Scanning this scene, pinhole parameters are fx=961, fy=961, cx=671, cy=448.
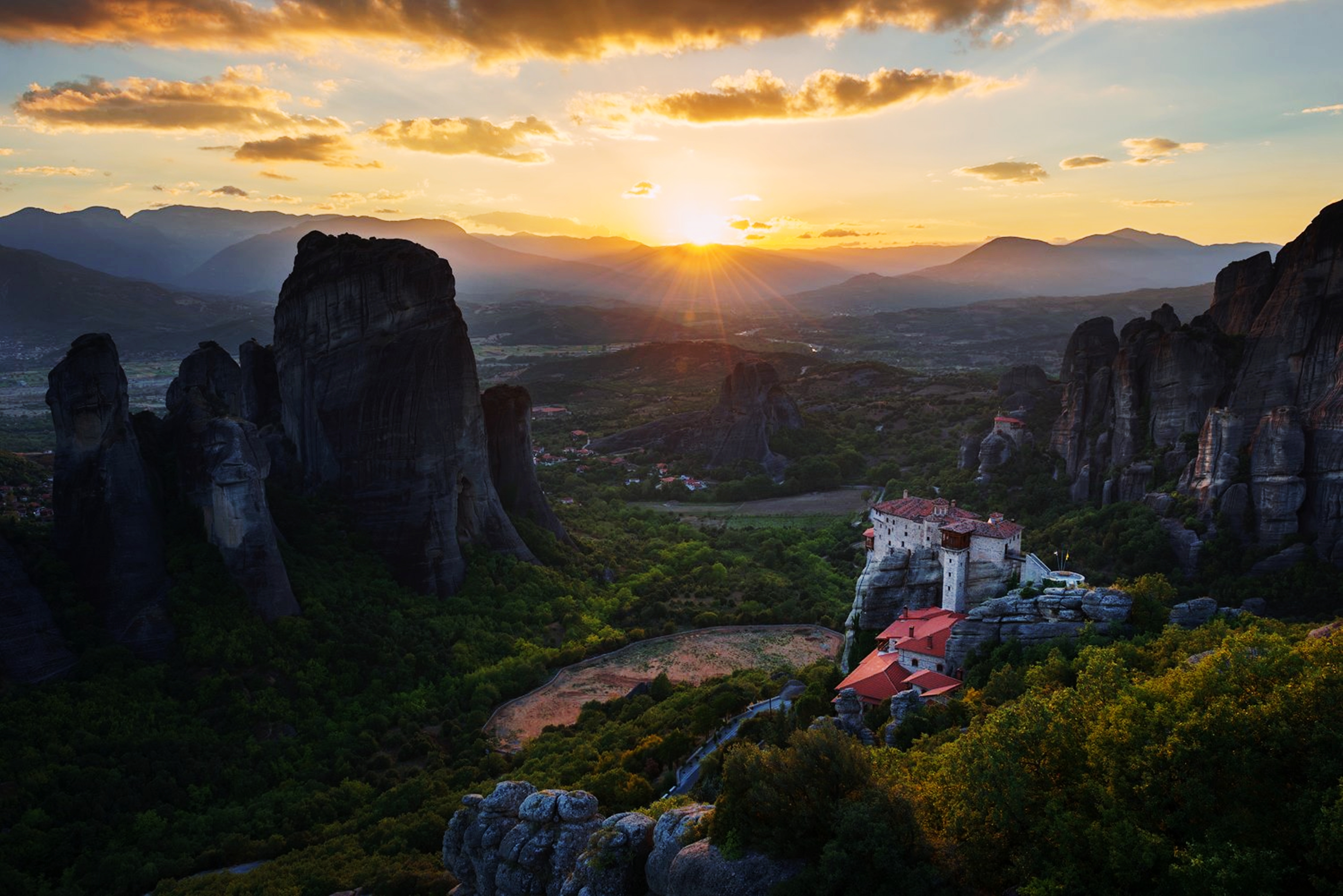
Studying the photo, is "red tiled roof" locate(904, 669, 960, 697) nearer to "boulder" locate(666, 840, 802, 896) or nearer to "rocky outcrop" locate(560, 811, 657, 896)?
"rocky outcrop" locate(560, 811, 657, 896)

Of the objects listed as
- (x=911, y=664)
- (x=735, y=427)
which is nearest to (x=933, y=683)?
(x=911, y=664)

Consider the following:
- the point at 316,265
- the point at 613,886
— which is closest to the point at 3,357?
the point at 316,265

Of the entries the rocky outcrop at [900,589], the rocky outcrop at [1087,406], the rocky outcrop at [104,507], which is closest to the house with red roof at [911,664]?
the rocky outcrop at [900,589]

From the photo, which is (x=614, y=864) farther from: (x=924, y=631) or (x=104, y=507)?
(x=104, y=507)

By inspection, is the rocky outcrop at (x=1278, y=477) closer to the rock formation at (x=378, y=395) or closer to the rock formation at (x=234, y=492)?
the rock formation at (x=378, y=395)

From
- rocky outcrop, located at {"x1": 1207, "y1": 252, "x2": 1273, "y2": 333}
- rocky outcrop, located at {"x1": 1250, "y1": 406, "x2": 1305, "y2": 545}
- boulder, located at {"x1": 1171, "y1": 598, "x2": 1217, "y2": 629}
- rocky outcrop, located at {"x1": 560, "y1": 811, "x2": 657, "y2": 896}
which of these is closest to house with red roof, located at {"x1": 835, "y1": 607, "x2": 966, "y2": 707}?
boulder, located at {"x1": 1171, "y1": 598, "x2": 1217, "y2": 629}

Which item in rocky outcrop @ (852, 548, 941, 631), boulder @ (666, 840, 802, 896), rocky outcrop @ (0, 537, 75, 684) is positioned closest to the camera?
boulder @ (666, 840, 802, 896)

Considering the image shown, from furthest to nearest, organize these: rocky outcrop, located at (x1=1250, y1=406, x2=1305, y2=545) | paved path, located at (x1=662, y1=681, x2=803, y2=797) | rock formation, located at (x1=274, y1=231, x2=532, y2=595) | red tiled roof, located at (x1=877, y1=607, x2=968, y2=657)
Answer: rock formation, located at (x1=274, y1=231, x2=532, y2=595) < rocky outcrop, located at (x1=1250, y1=406, x2=1305, y2=545) < red tiled roof, located at (x1=877, y1=607, x2=968, y2=657) < paved path, located at (x1=662, y1=681, x2=803, y2=797)
